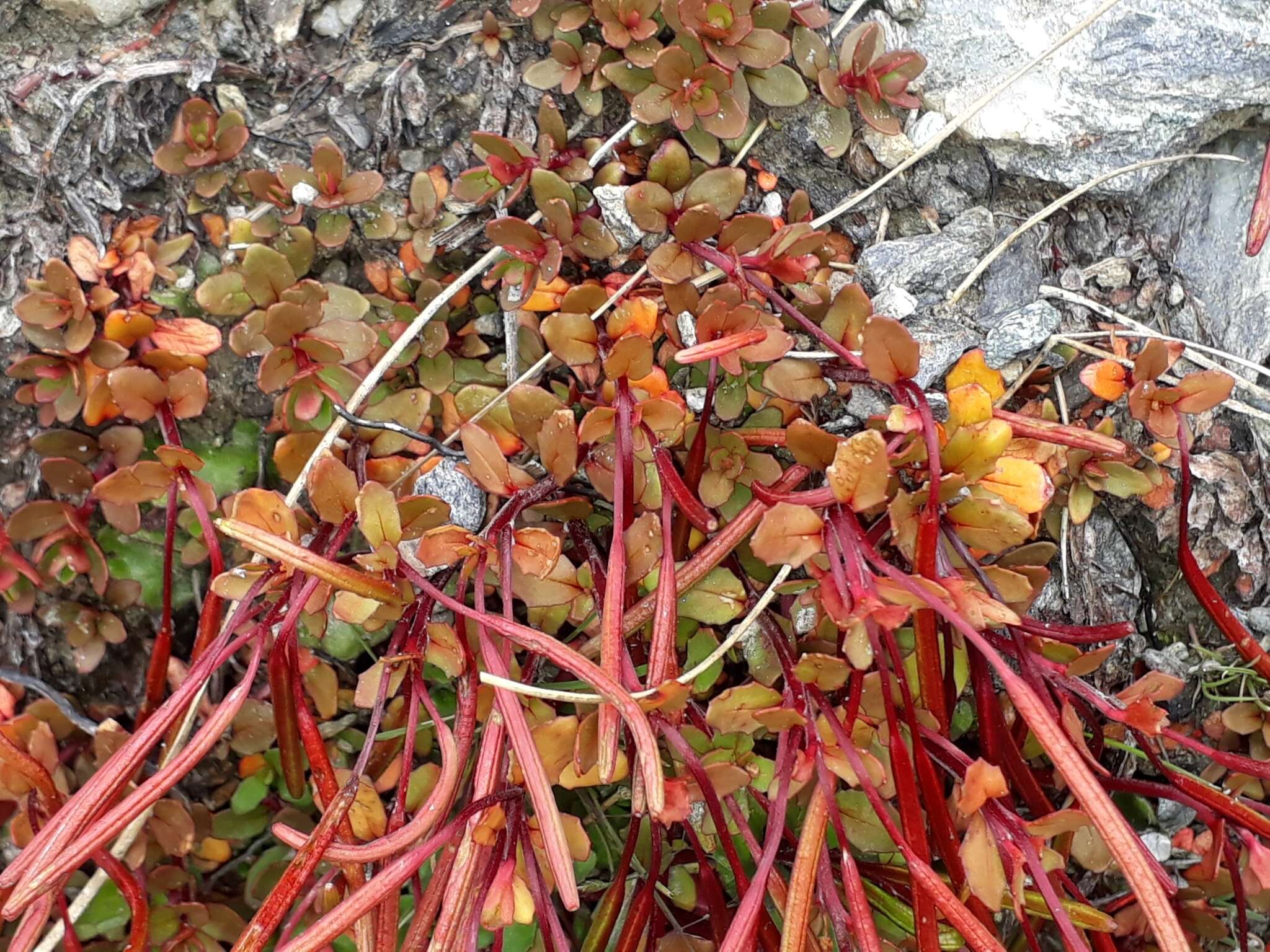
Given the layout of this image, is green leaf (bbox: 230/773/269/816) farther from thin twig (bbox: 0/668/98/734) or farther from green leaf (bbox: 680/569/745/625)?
green leaf (bbox: 680/569/745/625)

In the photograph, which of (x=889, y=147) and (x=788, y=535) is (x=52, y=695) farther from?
(x=889, y=147)

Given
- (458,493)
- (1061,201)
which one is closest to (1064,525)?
(1061,201)

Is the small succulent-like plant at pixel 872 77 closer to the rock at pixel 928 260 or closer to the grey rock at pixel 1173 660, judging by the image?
the rock at pixel 928 260

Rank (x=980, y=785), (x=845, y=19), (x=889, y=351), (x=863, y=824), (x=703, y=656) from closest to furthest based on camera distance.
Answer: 1. (x=980, y=785)
2. (x=889, y=351)
3. (x=863, y=824)
4. (x=703, y=656)
5. (x=845, y=19)

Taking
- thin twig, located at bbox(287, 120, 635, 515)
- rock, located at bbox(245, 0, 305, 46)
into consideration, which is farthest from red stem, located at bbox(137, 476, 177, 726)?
rock, located at bbox(245, 0, 305, 46)

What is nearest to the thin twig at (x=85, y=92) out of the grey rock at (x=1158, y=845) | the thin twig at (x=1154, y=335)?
the thin twig at (x=1154, y=335)

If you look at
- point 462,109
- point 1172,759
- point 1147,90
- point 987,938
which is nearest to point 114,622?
point 462,109
